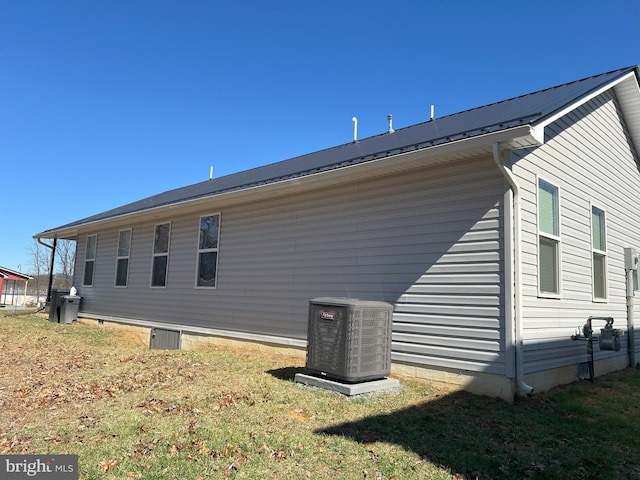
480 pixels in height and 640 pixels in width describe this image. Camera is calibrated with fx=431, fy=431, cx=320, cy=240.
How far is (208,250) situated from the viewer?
9.42 meters

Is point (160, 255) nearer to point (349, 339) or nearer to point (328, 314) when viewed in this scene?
point (328, 314)

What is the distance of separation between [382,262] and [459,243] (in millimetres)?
1218

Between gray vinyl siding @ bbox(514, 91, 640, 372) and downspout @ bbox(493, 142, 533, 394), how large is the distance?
0.24m

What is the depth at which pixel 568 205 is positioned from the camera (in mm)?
6375

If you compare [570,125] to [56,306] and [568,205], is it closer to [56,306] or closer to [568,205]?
[568,205]

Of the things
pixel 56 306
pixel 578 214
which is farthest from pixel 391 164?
pixel 56 306

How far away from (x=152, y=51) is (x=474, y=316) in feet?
34.2

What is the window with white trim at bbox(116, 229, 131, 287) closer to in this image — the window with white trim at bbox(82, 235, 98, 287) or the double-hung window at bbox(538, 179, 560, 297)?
the window with white trim at bbox(82, 235, 98, 287)

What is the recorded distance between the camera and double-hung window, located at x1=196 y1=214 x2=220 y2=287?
9.27 metres

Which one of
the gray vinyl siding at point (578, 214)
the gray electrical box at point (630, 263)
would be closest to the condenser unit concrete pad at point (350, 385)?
the gray vinyl siding at point (578, 214)

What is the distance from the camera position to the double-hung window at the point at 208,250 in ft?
30.4

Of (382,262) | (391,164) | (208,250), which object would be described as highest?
(391,164)

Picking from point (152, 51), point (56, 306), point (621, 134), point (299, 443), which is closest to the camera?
point (299, 443)

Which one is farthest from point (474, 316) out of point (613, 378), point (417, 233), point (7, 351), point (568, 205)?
point (7, 351)
